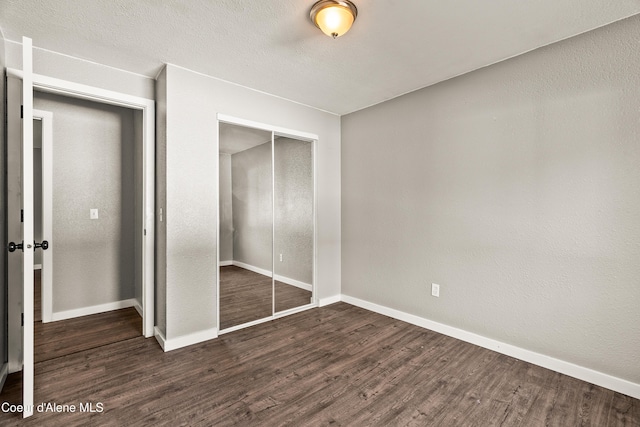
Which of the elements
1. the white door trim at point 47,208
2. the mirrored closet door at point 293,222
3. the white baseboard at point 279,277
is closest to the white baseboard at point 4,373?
the white door trim at point 47,208

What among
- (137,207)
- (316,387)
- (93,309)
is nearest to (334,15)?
(316,387)

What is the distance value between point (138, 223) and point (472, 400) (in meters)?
3.93

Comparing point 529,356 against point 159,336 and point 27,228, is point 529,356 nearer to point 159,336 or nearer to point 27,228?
point 159,336

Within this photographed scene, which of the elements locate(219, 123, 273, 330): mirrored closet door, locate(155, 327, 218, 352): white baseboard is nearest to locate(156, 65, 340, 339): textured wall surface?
locate(155, 327, 218, 352): white baseboard

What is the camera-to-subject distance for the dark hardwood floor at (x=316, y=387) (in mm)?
1883

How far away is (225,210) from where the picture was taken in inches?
125

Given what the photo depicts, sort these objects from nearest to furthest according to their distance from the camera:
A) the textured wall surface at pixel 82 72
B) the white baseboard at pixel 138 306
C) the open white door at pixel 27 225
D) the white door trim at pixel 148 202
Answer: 1. the open white door at pixel 27 225
2. the textured wall surface at pixel 82 72
3. the white door trim at pixel 148 202
4. the white baseboard at pixel 138 306

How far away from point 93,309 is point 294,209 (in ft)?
8.83

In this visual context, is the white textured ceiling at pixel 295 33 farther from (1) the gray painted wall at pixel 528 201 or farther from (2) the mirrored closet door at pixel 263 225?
(2) the mirrored closet door at pixel 263 225

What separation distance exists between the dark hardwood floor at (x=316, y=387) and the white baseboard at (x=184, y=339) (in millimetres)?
64

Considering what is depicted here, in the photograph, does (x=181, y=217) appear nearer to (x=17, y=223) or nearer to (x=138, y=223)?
(x=17, y=223)

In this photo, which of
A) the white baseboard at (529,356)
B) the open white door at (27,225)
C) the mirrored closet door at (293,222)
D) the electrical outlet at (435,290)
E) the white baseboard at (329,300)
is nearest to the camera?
the open white door at (27,225)

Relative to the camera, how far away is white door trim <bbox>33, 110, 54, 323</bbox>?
3289mm

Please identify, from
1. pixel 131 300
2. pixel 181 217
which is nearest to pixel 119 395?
pixel 181 217
